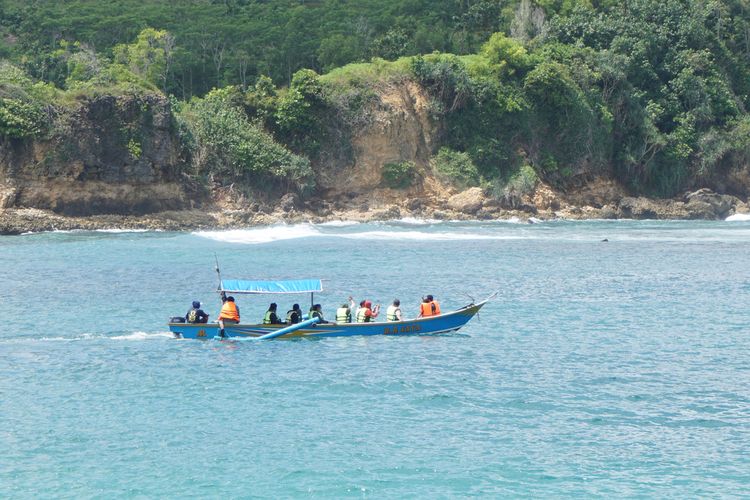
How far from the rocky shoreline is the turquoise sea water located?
1591 cm

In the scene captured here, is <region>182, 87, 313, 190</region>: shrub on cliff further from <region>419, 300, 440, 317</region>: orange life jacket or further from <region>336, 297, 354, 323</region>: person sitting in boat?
<region>419, 300, 440, 317</region>: orange life jacket

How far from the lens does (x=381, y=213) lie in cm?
6400

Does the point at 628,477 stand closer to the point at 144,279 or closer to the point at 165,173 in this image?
the point at 144,279

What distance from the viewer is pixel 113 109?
58.0m

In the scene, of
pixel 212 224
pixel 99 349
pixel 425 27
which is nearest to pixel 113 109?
pixel 212 224

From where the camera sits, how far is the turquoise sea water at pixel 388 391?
55.9 feet

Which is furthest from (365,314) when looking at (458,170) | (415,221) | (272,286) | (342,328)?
(458,170)

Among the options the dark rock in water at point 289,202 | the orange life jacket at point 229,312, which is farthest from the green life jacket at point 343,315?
the dark rock in water at point 289,202

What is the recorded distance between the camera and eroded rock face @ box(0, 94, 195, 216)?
5534 cm

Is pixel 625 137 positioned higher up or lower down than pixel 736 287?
higher up

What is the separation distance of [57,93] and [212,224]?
11.4 m

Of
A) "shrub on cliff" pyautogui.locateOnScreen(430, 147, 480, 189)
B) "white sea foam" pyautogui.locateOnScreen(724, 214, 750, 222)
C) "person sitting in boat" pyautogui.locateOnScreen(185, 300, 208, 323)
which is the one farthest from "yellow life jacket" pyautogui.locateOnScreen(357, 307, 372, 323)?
"white sea foam" pyautogui.locateOnScreen(724, 214, 750, 222)

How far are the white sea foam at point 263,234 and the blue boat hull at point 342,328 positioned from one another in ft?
75.3

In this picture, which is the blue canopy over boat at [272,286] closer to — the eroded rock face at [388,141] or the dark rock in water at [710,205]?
the eroded rock face at [388,141]
